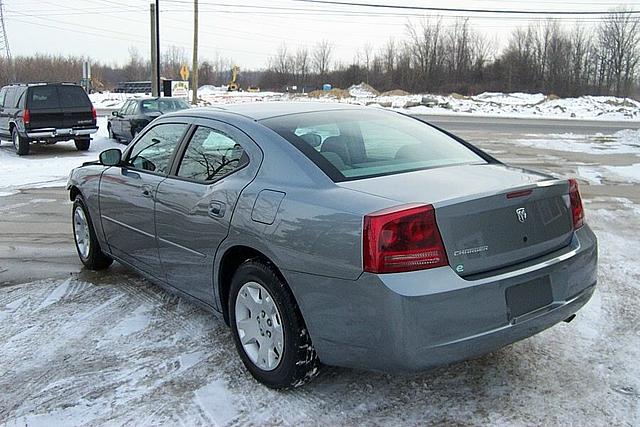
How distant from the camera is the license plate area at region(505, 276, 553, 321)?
2986 mm

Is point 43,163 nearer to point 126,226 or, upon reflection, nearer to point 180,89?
point 126,226

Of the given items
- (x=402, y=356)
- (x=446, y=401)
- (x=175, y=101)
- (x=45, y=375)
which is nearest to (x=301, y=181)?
(x=402, y=356)

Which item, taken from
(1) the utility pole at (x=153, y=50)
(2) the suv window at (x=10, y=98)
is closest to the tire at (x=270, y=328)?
(2) the suv window at (x=10, y=98)

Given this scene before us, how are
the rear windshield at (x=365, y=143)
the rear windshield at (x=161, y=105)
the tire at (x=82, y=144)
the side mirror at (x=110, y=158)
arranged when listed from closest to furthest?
the rear windshield at (x=365, y=143)
the side mirror at (x=110, y=158)
the tire at (x=82, y=144)
the rear windshield at (x=161, y=105)

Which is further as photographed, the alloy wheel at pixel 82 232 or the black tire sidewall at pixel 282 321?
the alloy wheel at pixel 82 232

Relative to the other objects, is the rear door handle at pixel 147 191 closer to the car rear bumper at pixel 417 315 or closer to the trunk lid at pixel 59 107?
the car rear bumper at pixel 417 315

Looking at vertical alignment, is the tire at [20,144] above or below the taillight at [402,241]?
below

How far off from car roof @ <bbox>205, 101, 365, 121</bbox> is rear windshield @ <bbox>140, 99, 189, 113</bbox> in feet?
45.4

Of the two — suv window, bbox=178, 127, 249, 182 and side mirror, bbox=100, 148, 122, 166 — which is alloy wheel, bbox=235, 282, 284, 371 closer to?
suv window, bbox=178, 127, 249, 182

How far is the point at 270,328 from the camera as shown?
11.2 feet

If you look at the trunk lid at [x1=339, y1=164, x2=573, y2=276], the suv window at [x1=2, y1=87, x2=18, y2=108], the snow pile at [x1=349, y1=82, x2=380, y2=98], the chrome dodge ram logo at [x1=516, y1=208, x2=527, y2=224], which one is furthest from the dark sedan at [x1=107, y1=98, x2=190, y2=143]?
the snow pile at [x1=349, y1=82, x2=380, y2=98]

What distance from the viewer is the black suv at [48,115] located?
16.1 metres

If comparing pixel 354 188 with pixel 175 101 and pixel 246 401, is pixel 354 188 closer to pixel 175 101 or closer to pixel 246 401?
pixel 246 401

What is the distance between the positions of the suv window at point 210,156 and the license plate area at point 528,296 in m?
1.70
